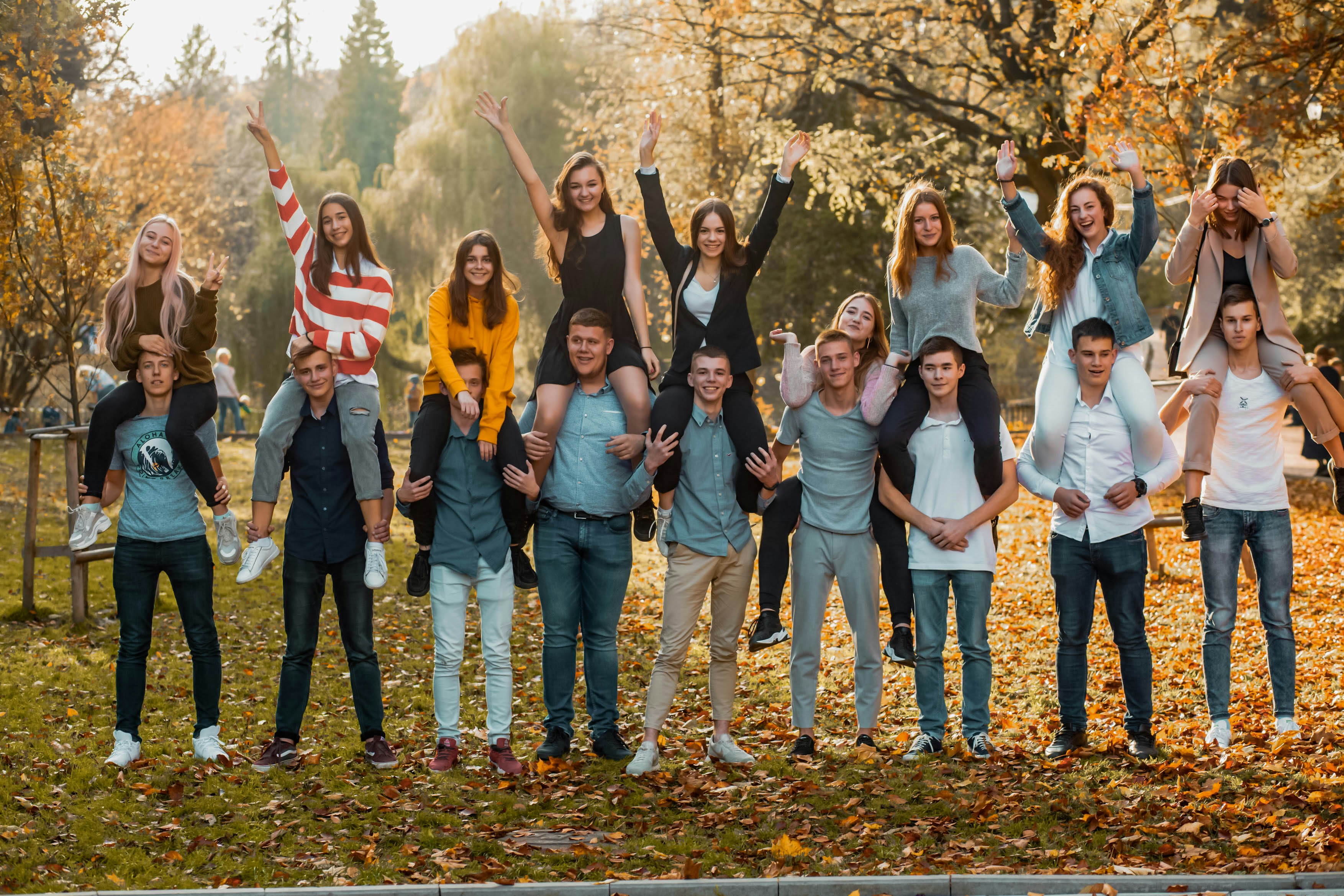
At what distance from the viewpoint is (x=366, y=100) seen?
53156 millimetres

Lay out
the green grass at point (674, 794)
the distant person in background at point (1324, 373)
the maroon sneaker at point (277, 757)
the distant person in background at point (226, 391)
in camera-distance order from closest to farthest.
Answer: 1. the green grass at point (674, 794)
2. the maroon sneaker at point (277, 757)
3. the distant person in background at point (1324, 373)
4. the distant person in background at point (226, 391)

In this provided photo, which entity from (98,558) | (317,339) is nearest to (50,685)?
(98,558)

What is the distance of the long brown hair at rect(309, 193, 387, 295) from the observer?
228 inches

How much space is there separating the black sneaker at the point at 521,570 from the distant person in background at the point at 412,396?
16540mm

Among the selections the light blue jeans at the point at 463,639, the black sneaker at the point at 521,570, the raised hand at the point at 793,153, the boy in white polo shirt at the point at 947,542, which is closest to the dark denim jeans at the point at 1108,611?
the boy in white polo shirt at the point at 947,542

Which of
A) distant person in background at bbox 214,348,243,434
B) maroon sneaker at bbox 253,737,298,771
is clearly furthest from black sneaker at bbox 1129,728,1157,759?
distant person in background at bbox 214,348,243,434

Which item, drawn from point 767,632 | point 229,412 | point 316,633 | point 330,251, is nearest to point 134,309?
point 330,251

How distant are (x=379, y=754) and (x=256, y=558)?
113cm

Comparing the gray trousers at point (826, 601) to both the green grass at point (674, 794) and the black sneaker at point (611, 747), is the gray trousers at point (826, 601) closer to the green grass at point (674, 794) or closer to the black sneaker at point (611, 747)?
the green grass at point (674, 794)

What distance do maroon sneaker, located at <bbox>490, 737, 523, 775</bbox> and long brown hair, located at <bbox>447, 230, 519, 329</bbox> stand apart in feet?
6.66

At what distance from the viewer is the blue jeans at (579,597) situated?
5.68m

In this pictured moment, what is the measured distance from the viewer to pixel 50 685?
7.47 meters

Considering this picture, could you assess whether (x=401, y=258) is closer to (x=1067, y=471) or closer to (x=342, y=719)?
(x=342, y=719)

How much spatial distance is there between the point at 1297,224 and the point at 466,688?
28764mm
